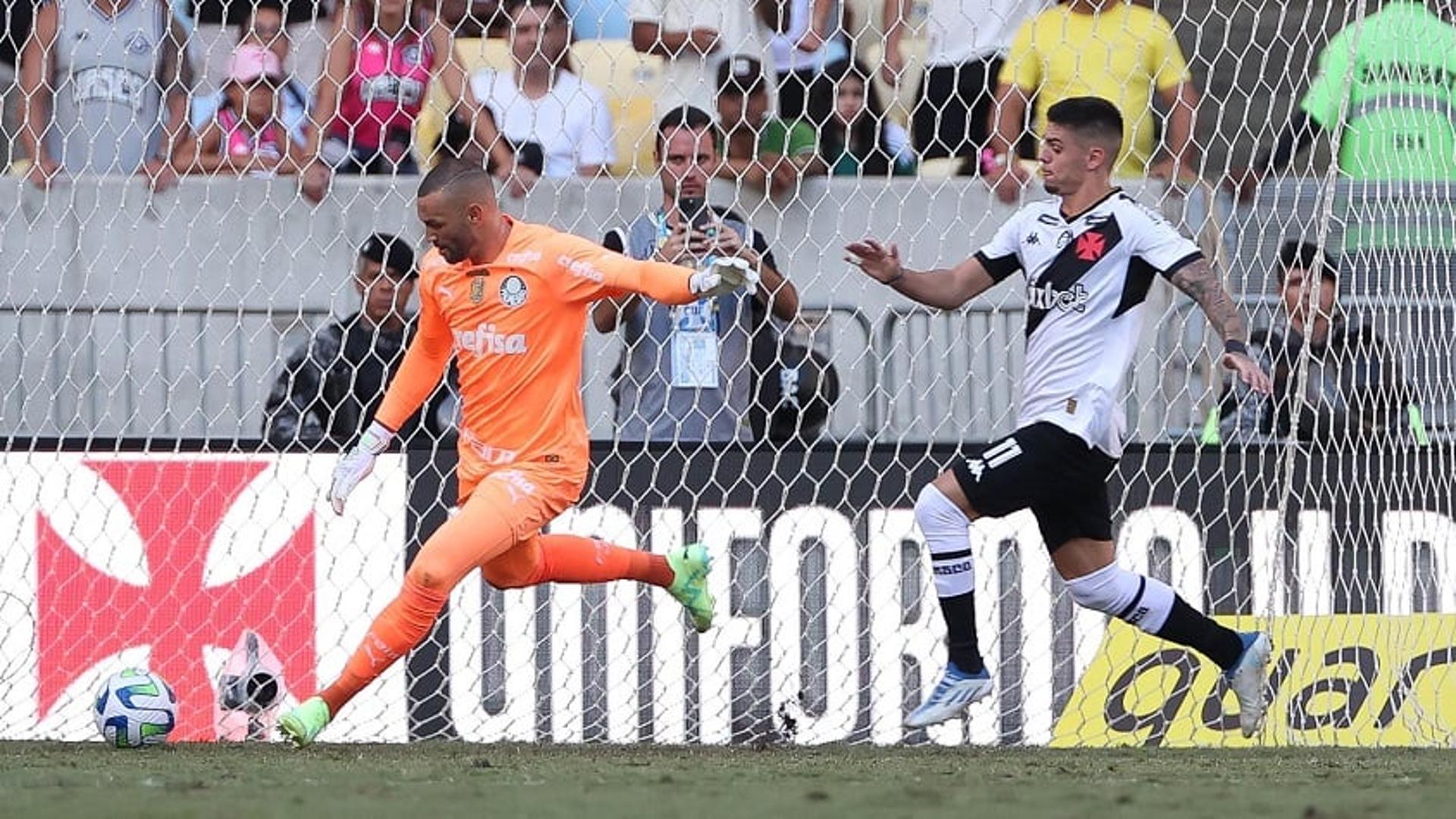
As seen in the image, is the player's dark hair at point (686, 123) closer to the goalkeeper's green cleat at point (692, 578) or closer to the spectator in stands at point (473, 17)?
Answer: the spectator in stands at point (473, 17)

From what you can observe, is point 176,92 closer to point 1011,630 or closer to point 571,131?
point 571,131

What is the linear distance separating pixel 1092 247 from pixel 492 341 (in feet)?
5.49

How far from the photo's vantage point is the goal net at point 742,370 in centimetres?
748

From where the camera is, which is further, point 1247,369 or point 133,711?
point 133,711

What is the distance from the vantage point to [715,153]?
26.5 ft

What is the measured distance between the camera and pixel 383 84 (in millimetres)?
8430

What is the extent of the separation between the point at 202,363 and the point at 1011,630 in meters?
3.00

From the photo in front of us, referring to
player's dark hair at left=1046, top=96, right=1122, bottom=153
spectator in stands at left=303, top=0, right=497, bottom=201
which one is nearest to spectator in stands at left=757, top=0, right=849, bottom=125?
spectator in stands at left=303, top=0, right=497, bottom=201

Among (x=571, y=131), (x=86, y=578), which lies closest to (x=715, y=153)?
(x=571, y=131)

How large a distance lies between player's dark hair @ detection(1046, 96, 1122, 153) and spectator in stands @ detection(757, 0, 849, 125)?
2162 mm

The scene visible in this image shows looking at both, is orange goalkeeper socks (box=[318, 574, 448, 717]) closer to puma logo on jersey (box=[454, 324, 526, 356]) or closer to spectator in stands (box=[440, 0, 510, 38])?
puma logo on jersey (box=[454, 324, 526, 356])

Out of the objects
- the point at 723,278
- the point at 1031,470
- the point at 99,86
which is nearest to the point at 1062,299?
the point at 1031,470

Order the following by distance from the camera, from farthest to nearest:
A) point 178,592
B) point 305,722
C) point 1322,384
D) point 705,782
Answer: point 1322,384, point 178,592, point 305,722, point 705,782

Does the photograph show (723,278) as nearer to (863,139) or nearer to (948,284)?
(948,284)
